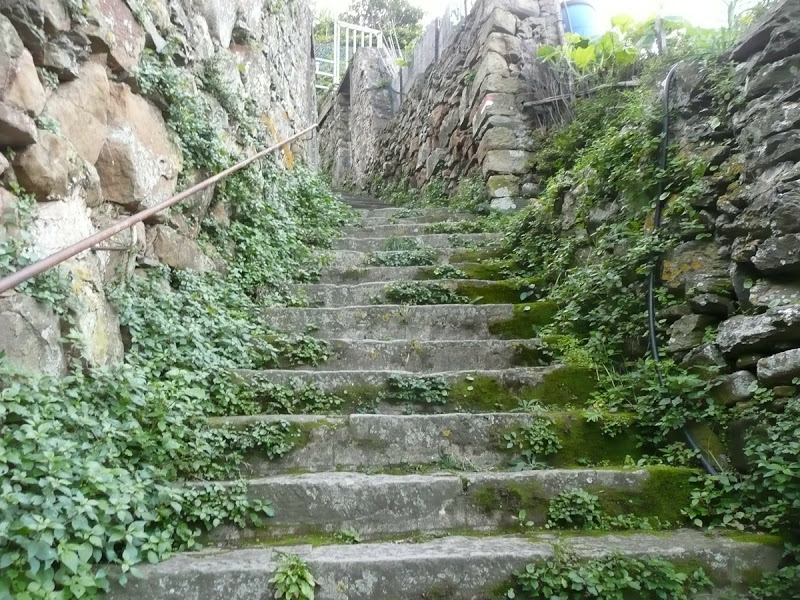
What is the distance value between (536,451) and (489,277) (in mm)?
1922

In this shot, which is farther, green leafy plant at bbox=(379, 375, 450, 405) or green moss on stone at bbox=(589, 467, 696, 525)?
green leafy plant at bbox=(379, 375, 450, 405)

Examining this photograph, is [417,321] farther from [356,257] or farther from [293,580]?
[293,580]

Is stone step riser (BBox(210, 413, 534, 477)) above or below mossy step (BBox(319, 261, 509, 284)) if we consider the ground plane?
below

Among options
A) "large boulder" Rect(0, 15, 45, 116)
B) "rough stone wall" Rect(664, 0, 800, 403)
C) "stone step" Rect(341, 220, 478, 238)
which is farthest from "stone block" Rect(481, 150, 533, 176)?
"large boulder" Rect(0, 15, 45, 116)

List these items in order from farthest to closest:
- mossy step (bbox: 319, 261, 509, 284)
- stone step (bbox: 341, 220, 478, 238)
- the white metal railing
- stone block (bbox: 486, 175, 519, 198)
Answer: the white metal railing
stone block (bbox: 486, 175, 519, 198)
stone step (bbox: 341, 220, 478, 238)
mossy step (bbox: 319, 261, 509, 284)

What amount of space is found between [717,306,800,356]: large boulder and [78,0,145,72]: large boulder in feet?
9.94

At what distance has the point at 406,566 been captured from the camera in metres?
1.85

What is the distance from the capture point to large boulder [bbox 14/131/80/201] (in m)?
2.09

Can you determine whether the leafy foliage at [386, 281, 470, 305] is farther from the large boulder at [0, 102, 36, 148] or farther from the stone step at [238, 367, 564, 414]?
the large boulder at [0, 102, 36, 148]

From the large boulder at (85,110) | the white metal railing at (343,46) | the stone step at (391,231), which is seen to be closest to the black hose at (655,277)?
the stone step at (391,231)

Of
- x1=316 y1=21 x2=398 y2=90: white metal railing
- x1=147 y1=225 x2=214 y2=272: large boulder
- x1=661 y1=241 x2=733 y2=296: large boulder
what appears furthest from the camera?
x1=316 y1=21 x2=398 y2=90: white metal railing

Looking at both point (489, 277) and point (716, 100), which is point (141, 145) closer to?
point (489, 277)

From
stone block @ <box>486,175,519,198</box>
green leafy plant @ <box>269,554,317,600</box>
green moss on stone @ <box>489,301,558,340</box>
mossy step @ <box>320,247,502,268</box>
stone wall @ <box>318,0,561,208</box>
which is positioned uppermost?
stone wall @ <box>318,0,561,208</box>

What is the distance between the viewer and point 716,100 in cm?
298
